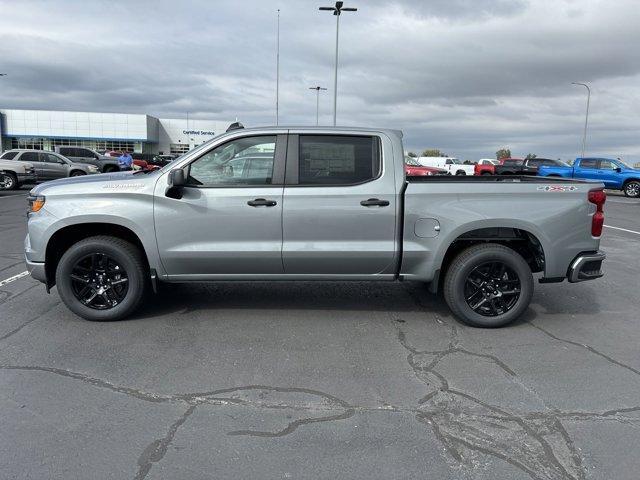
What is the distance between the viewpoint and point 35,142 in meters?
79.4

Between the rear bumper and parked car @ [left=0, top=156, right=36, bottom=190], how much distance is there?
23110 mm

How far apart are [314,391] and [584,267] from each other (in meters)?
3.05

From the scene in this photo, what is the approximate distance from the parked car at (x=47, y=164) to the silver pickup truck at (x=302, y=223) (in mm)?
20827

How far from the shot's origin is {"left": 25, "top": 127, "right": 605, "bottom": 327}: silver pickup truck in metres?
4.98

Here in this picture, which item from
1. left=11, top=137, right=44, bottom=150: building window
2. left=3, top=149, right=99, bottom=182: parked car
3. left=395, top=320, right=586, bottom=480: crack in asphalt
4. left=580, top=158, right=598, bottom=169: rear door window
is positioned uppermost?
left=11, top=137, right=44, bottom=150: building window

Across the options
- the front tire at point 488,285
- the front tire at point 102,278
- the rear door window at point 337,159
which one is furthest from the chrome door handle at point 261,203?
the front tire at point 488,285

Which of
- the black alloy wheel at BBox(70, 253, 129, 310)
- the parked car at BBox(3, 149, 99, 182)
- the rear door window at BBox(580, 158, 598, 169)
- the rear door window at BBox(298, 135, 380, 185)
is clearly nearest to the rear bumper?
the rear door window at BBox(298, 135, 380, 185)

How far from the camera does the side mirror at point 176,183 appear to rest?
15.5 feet

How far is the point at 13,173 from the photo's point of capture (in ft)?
73.1

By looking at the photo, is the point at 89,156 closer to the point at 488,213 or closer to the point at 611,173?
the point at 611,173

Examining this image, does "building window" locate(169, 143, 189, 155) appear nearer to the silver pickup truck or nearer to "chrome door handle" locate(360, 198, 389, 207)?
the silver pickup truck

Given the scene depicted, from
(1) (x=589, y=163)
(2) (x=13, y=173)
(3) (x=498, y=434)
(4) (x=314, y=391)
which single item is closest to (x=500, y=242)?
(3) (x=498, y=434)

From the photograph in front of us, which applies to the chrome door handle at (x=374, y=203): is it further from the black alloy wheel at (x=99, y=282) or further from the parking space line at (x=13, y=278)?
the parking space line at (x=13, y=278)

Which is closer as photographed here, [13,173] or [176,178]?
[176,178]
